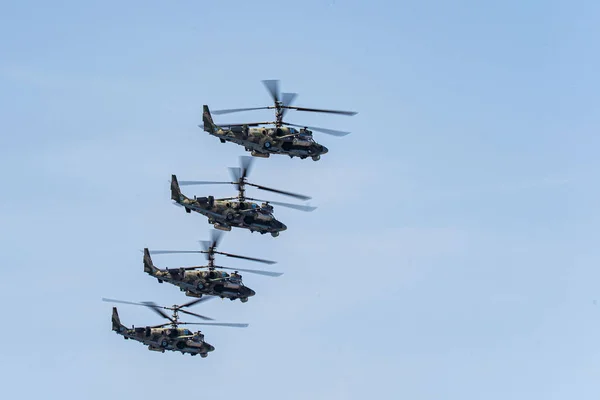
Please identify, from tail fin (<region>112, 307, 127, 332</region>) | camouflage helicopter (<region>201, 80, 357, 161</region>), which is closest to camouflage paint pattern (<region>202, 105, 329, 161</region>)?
camouflage helicopter (<region>201, 80, 357, 161</region>)

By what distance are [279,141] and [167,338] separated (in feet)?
113

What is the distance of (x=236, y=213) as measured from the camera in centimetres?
17275

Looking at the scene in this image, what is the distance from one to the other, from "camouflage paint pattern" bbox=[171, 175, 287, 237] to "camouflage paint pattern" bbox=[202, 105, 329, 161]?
24.7 ft

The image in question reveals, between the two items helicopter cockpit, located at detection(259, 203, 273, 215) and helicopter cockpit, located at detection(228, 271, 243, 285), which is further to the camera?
helicopter cockpit, located at detection(228, 271, 243, 285)

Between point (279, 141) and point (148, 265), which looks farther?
point (148, 265)

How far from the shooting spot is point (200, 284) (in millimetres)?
178500

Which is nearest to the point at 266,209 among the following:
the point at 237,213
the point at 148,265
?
the point at 237,213

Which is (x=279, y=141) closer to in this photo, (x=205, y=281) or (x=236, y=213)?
(x=236, y=213)

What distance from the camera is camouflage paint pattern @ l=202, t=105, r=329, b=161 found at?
168 metres

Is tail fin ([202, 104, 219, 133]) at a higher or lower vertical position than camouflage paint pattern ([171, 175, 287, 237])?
higher

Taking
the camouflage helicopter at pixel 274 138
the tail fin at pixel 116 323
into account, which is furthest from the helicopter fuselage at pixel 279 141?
the tail fin at pixel 116 323

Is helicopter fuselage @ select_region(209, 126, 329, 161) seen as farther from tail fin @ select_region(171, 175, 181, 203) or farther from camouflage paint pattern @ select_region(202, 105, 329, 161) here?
tail fin @ select_region(171, 175, 181, 203)

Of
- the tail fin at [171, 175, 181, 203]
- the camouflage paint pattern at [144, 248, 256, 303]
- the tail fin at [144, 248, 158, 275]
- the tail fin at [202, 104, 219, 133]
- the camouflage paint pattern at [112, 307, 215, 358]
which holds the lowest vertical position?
the camouflage paint pattern at [112, 307, 215, 358]

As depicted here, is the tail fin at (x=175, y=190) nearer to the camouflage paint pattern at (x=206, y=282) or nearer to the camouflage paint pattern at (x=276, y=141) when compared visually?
the camouflage paint pattern at (x=206, y=282)
